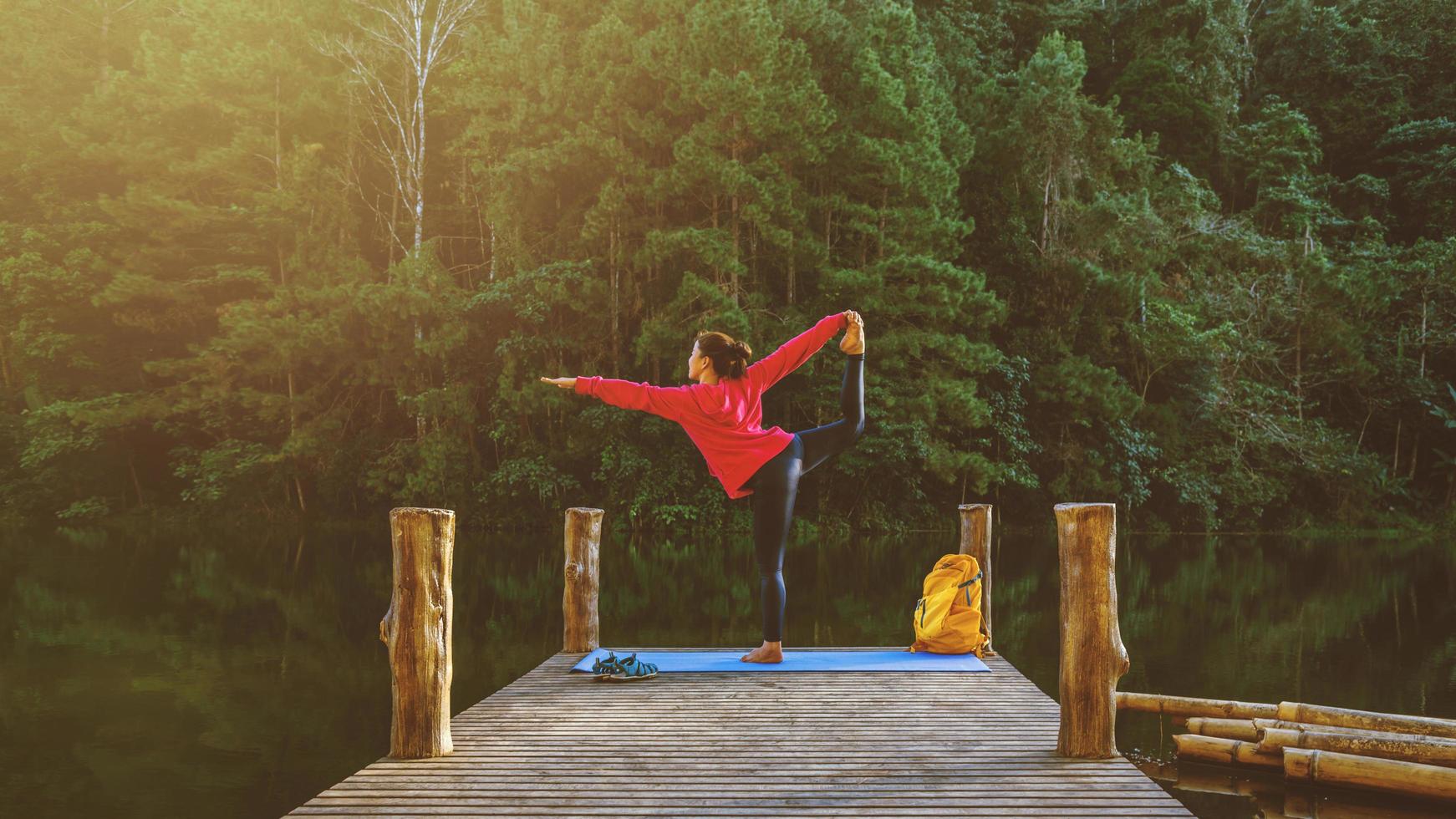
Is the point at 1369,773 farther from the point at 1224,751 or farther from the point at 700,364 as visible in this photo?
the point at 700,364

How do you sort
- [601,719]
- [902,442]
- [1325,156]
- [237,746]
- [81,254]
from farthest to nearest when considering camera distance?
[1325,156]
[81,254]
[902,442]
[237,746]
[601,719]

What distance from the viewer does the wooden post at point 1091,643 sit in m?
3.82

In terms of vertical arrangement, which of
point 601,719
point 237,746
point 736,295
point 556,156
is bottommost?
point 237,746

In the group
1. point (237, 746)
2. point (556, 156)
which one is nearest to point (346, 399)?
point (556, 156)

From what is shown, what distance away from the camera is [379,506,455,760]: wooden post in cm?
387

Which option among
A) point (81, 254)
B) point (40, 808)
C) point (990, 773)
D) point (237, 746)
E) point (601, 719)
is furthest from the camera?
point (81, 254)

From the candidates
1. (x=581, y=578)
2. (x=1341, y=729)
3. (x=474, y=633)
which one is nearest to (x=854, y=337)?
(x=581, y=578)

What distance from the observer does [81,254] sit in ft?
68.2

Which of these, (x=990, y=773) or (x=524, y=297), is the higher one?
(x=524, y=297)

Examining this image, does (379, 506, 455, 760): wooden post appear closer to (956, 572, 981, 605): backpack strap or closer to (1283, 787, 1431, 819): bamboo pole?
(956, 572, 981, 605): backpack strap

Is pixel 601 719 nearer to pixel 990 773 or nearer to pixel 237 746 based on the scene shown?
pixel 990 773

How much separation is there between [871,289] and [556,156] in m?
6.32

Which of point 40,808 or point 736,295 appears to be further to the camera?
point 736,295

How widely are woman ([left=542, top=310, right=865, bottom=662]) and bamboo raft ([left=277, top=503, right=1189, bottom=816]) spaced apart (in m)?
0.89
